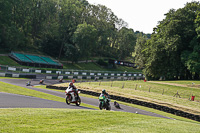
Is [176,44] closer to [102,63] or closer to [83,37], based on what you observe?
[83,37]

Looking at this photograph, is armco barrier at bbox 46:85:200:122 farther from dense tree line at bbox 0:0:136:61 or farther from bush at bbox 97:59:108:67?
bush at bbox 97:59:108:67

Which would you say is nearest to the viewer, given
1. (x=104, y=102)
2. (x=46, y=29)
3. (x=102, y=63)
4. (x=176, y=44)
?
(x=104, y=102)

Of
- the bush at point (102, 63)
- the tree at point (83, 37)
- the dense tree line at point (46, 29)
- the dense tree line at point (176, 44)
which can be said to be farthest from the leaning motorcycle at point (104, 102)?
the bush at point (102, 63)

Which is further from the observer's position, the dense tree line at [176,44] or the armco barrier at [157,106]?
the dense tree line at [176,44]

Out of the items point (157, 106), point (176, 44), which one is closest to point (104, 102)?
point (157, 106)

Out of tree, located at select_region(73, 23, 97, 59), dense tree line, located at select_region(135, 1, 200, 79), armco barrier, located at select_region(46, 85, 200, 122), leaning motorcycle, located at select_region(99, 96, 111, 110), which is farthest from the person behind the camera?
tree, located at select_region(73, 23, 97, 59)

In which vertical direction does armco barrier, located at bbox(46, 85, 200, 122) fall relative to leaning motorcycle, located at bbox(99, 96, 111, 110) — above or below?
below

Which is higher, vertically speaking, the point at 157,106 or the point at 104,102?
the point at 104,102

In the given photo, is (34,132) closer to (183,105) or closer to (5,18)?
(183,105)

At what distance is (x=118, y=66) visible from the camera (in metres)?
97.8

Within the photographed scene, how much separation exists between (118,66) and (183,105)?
7344cm

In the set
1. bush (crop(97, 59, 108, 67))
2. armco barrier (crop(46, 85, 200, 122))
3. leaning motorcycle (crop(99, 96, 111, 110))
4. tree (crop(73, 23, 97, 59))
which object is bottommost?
armco barrier (crop(46, 85, 200, 122))

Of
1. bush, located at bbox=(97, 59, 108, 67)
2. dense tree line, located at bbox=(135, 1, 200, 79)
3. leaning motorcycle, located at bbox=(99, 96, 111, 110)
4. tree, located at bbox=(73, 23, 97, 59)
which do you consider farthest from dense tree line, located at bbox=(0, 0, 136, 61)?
leaning motorcycle, located at bbox=(99, 96, 111, 110)

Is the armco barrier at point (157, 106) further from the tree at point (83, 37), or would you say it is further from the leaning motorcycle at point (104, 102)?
the tree at point (83, 37)
